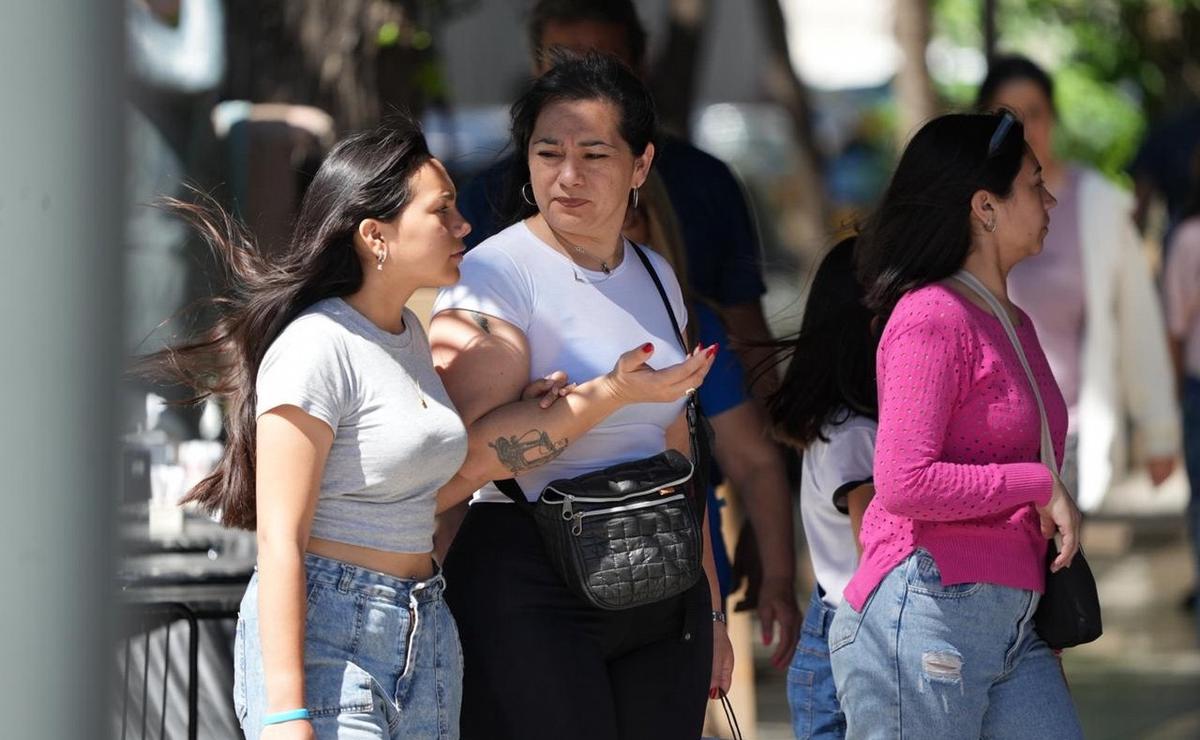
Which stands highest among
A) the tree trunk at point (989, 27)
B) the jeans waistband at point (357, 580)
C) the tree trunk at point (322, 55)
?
the tree trunk at point (989, 27)

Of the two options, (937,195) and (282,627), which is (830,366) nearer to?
(937,195)

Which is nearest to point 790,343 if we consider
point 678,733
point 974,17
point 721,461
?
point 721,461

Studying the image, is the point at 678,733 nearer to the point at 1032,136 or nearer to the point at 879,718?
the point at 879,718

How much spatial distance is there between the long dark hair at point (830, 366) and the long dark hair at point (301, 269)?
1060mm

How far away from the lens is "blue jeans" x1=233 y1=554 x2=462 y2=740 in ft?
8.97

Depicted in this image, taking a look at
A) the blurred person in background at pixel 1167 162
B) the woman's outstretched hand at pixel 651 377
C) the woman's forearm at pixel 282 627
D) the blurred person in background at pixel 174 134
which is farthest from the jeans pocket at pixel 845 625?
the blurred person in background at pixel 1167 162

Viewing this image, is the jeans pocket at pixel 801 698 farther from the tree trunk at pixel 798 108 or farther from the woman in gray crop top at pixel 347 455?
the tree trunk at pixel 798 108

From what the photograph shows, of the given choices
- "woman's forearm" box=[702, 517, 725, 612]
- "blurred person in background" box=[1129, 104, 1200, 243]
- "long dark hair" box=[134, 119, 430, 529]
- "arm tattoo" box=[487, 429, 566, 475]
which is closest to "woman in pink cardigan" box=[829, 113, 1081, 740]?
"woman's forearm" box=[702, 517, 725, 612]

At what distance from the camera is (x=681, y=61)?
29.5ft

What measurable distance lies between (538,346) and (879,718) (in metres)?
0.91

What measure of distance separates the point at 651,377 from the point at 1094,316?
226cm

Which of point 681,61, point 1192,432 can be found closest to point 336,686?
point 1192,432

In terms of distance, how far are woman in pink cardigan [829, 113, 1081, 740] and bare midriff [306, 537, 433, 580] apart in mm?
848

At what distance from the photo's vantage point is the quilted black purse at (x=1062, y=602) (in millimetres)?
3174
